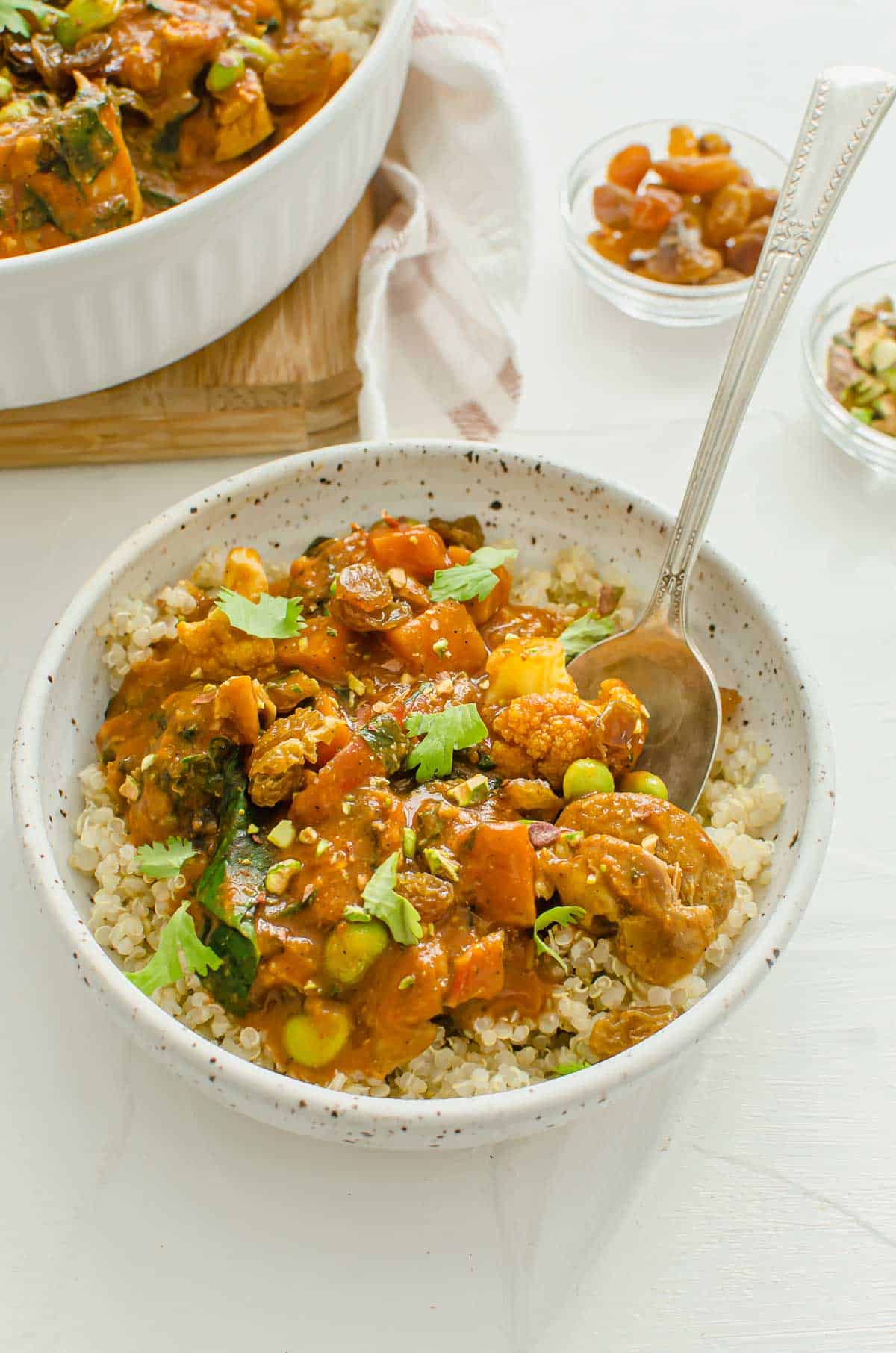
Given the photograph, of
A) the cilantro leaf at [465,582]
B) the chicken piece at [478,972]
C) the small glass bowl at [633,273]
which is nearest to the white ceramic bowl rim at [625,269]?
the small glass bowl at [633,273]

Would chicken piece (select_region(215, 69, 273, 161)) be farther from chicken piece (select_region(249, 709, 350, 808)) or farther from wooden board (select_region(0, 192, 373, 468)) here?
chicken piece (select_region(249, 709, 350, 808))

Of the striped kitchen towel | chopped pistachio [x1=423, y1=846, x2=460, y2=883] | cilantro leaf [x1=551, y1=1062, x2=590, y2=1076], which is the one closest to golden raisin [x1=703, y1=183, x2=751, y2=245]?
the striped kitchen towel

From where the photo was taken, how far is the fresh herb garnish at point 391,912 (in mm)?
2396

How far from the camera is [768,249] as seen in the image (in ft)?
9.20

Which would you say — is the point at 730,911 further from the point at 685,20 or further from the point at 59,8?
the point at 685,20

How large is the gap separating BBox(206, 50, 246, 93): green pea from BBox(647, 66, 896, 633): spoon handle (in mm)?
1487

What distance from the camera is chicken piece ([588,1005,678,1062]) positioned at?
2387 mm

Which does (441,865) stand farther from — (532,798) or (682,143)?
(682,143)

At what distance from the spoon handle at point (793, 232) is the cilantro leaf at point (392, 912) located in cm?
104

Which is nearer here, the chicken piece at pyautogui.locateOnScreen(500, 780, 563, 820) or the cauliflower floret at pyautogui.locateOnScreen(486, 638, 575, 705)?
the chicken piece at pyautogui.locateOnScreen(500, 780, 563, 820)

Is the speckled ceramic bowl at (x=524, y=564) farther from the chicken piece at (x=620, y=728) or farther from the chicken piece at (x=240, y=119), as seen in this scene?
the chicken piece at (x=240, y=119)

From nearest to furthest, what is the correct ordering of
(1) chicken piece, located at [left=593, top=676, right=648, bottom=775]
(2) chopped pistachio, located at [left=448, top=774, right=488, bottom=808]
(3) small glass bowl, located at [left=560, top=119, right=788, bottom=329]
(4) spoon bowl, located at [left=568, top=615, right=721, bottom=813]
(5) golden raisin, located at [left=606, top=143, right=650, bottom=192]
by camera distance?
1. (2) chopped pistachio, located at [left=448, top=774, right=488, bottom=808]
2. (1) chicken piece, located at [left=593, top=676, right=648, bottom=775]
3. (4) spoon bowl, located at [left=568, top=615, right=721, bottom=813]
4. (3) small glass bowl, located at [left=560, top=119, right=788, bottom=329]
5. (5) golden raisin, located at [left=606, top=143, right=650, bottom=192]

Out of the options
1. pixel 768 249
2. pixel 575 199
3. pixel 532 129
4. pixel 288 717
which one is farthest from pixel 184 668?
pixel 532 129

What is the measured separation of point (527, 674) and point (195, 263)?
51.1 inches
